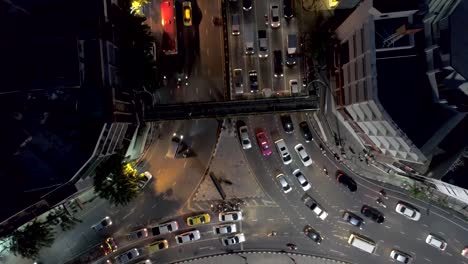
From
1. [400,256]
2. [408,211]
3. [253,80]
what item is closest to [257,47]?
[253,80]

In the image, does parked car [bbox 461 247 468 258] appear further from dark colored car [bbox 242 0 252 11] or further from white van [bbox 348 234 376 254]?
dark colored car [bbox 242 0 252 11]

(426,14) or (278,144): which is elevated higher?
(426,14)

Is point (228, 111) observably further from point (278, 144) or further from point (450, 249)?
point (450, 249)

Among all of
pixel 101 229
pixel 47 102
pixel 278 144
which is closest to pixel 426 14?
pixel 278 144

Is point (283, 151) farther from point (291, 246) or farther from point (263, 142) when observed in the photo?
point (291, 246)

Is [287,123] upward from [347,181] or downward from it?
upward

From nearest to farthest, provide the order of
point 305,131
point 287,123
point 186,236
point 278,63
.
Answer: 1. point 278,63
2. point 287,123
3. point 305,131
4. point 186,236

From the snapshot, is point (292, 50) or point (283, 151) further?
point (283, 151)

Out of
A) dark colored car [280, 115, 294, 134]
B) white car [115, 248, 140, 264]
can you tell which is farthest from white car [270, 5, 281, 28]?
white car [115, 248, 140, 264]
